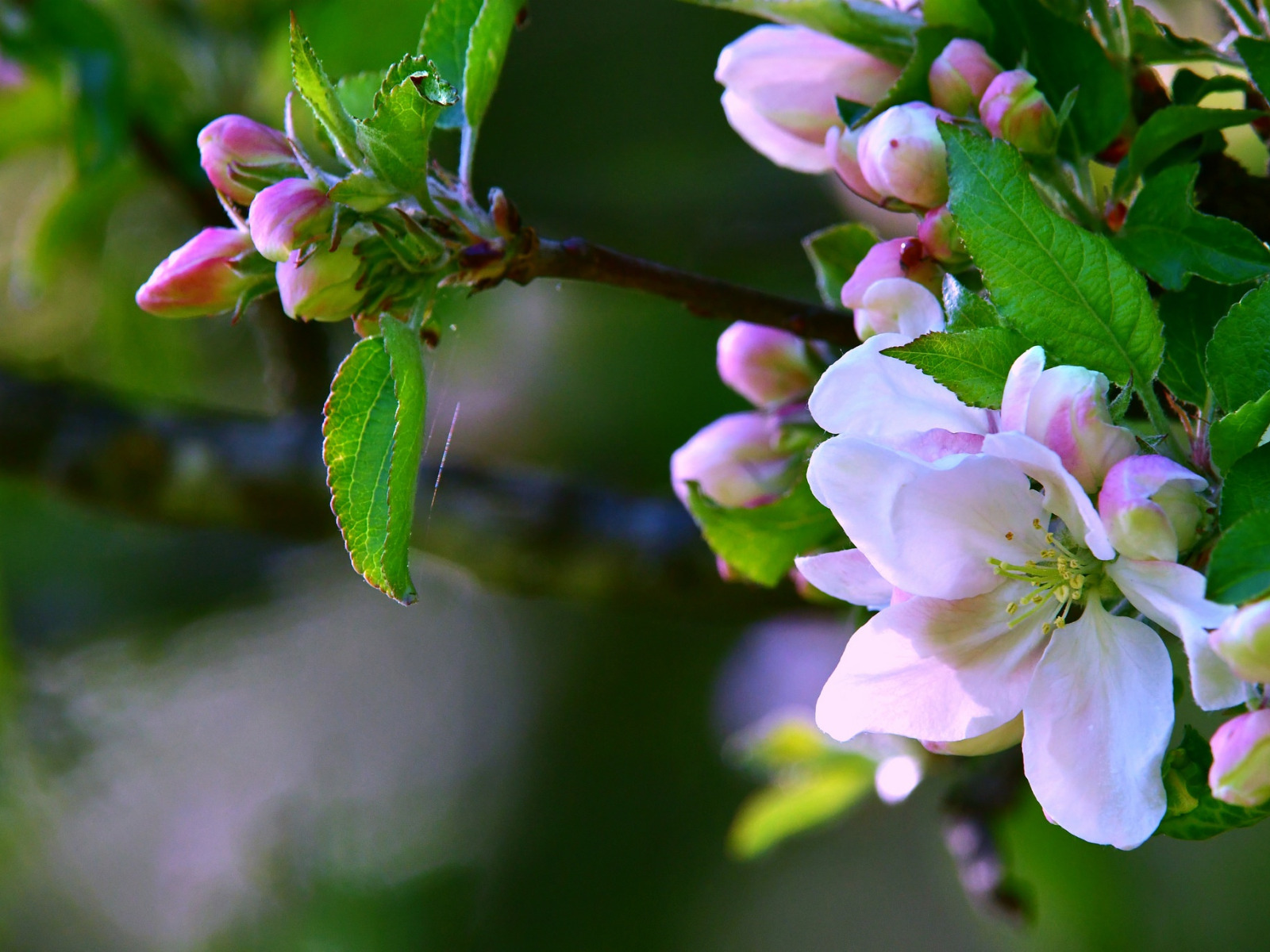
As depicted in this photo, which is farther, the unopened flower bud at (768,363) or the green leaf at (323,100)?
the unopened flower bud at (768,363)

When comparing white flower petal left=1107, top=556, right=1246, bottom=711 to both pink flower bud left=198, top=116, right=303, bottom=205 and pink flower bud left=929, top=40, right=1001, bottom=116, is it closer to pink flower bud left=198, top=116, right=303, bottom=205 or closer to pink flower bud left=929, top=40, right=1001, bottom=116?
pink flower bud left=929, top=40, right=1001, bottom=116

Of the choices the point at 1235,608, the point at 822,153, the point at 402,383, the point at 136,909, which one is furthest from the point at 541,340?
the point at 1235,608

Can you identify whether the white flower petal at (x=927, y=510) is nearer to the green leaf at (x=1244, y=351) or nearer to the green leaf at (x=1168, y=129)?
the green leaf at (x=1244, y=351)

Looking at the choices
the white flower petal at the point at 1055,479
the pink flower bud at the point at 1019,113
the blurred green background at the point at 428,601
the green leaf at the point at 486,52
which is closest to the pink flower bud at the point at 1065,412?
the white flower petal at the point at 1055,479

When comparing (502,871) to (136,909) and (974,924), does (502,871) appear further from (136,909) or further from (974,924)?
(974,924)

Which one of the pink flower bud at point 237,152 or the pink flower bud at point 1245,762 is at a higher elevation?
the pink flower bud at point 237,152

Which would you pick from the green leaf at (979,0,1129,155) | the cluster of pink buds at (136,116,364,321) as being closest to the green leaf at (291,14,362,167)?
the cluster of pink buds at (136,116,364,321)
